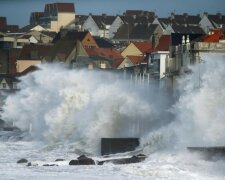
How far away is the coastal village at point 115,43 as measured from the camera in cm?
5981

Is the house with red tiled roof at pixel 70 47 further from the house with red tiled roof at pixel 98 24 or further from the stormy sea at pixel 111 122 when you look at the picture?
the stormy sea at pixel 111 122

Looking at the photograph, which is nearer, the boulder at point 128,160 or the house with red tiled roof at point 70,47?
the boulder at point 128,160

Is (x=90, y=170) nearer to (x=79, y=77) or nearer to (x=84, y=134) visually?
(x=84, y=134)

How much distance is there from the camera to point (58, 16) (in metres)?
142

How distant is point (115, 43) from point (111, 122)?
70174 mm

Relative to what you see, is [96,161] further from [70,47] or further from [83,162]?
[70,47]

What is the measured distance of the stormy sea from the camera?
34.5m

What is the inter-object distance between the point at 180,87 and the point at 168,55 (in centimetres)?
1482

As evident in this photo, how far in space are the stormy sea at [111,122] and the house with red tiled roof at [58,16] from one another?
67376 mm

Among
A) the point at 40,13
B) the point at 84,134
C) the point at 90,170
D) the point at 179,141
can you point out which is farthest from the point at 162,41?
the point at 40,13

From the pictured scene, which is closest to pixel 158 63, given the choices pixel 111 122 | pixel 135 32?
pixel 111 122

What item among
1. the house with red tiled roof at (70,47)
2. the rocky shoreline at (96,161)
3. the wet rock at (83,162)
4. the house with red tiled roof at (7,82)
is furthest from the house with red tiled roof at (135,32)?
the wet rock at (83,162)

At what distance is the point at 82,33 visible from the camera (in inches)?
4390

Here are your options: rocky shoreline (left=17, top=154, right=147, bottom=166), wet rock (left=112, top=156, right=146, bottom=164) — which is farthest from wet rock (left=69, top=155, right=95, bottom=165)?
wet rock (left=112, top=156, right=146, bottom=164)
